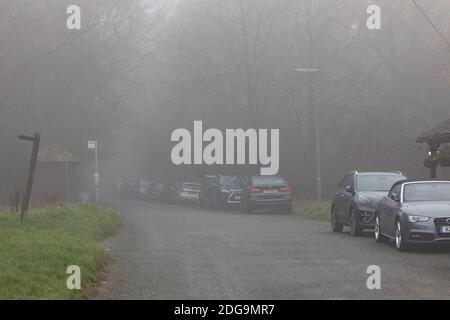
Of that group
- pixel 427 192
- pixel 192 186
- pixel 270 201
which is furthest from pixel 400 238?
pixel 192 186

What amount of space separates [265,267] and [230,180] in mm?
28534

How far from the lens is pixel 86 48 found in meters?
47.6

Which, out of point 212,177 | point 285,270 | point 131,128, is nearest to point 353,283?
point 285,270

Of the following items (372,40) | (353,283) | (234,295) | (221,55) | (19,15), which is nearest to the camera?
(234,295)

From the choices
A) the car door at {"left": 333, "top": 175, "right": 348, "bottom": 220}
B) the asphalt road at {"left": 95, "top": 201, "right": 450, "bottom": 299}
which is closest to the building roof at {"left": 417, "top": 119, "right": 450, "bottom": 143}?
the car door at {"left": 333, "top": 175, "right": 348, "bottom": 220}

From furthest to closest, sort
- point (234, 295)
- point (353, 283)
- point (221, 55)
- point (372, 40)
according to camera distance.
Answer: point (221, 55)
point (372, 40)
point (353, 283)
point (234, 295)

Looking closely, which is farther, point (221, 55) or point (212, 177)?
point (221, 55)

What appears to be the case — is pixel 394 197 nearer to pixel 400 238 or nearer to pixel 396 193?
pixel 396 193

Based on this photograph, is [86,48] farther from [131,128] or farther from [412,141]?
[412,141]

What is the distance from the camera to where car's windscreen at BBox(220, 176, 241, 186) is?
4188cm

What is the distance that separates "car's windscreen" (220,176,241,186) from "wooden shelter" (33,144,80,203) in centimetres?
695

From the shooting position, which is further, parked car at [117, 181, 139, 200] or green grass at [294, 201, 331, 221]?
parked car at [117, 181, 139, 200]

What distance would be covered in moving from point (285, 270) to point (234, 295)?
9.52 feet

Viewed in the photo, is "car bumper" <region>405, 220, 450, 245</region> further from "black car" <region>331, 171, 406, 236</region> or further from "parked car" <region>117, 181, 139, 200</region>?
"parked car" <region>117, 181, 139, 200</region>
